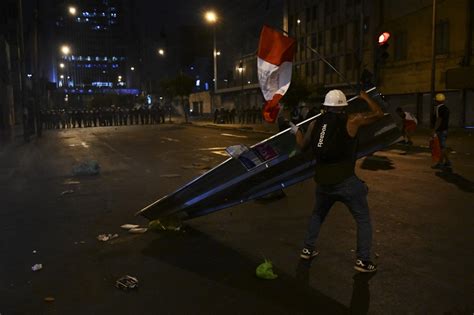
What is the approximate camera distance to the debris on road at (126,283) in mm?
4450

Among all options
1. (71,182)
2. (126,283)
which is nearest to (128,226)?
(126,283)

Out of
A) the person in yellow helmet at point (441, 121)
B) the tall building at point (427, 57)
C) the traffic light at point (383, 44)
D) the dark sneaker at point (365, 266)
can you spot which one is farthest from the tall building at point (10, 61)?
the dark sneaker at point (365, 266)

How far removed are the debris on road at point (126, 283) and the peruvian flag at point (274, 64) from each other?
3072mm

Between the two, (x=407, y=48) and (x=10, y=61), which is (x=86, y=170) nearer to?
(x=407, y=48)

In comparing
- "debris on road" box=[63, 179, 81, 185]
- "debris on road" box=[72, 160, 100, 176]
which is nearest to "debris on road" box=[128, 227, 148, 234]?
"debris on road" box=[63, 179, 81, 185]

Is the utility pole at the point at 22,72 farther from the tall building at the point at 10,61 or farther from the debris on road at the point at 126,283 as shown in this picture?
the debris on road at the point at 126,283

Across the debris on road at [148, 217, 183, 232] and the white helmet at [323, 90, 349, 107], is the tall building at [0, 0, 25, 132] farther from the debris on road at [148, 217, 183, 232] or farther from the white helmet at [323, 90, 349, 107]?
the white helmet at [323, 90, 349, 107]

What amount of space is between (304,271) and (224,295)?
0.95 metres

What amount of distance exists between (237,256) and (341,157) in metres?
1.65

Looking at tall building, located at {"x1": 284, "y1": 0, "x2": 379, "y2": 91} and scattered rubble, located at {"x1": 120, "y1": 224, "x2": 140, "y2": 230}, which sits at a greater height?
tall building, located at {"x1": 284, "y1": 0, "x2": 379, "y2": 91}

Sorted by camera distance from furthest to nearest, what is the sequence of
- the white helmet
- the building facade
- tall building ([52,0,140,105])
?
tall building ([52,0,140,105]) < the building facade < the white helmet

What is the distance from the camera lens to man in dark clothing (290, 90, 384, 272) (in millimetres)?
4531

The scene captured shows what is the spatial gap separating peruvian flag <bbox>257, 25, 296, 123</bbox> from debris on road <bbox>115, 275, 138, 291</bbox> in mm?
3072

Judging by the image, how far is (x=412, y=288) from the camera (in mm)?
4320
